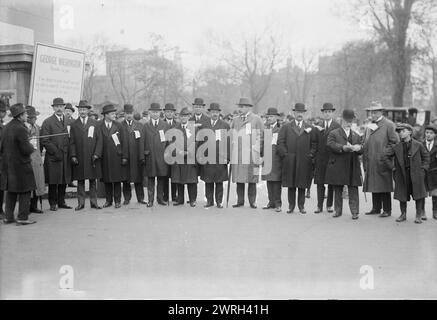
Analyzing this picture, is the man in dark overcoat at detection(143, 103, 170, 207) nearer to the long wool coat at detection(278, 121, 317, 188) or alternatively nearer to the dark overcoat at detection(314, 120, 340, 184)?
the long wool coat at detection(278, 121, 317, 188)

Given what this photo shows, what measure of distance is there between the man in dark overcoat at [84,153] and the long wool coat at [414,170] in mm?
6005

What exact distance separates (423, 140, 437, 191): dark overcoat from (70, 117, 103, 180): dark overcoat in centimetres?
667

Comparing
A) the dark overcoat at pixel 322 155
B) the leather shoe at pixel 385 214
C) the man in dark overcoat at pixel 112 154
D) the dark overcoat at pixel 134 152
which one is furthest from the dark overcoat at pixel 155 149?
the leather shoe at pixel 385 214

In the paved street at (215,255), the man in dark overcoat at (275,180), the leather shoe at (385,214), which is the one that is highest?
the man in dark overcoat at (275,180)

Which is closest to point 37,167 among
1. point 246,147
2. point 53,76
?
point 53,76

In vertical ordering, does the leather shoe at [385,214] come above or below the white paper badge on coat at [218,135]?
below

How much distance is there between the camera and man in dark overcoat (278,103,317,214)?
33.9 feet

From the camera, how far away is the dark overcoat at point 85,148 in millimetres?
10578

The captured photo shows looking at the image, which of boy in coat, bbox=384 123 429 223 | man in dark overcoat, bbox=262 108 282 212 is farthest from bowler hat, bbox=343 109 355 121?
man in dark overcoat, bbox=262 108 282 212

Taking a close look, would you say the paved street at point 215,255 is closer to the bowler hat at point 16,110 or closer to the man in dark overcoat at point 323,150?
the man in dark overcoat at point 323,150

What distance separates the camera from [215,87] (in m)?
35.6

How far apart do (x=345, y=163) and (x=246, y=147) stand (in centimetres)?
227

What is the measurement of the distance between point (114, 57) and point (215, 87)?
7933 mm

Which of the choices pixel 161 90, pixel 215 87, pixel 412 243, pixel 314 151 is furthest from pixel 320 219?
pixel 215 87
